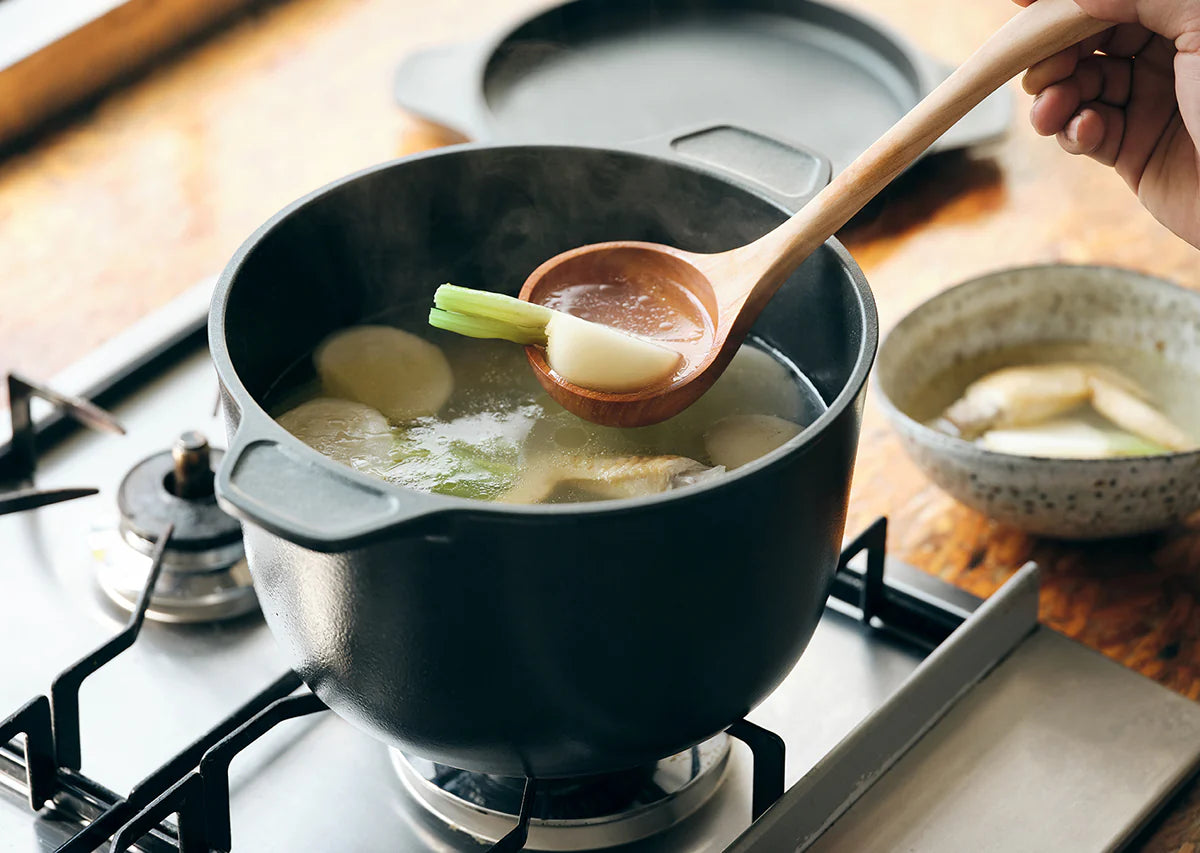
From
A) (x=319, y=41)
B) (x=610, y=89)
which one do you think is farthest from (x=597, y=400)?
(x=319, y=41)

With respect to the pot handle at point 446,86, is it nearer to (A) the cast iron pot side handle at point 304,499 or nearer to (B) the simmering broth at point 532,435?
(B) the simmering broth at point 532,435

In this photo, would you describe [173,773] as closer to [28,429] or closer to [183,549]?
[183,549]

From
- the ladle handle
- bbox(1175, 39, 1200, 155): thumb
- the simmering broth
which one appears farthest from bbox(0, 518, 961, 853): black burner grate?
bbox(1175, 39, 1200, 155): thumb

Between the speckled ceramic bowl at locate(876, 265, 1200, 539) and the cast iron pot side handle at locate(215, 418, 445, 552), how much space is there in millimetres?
564

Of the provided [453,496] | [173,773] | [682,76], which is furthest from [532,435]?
[682,76]

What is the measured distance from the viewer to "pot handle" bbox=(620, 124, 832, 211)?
2.81 ft

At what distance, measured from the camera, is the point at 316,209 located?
2.71ft

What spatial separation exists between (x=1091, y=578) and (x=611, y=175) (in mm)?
524

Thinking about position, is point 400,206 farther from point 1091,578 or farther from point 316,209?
point 1091,578

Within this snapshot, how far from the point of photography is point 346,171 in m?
1.49

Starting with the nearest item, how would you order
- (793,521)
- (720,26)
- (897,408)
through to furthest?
(793,521), (897,408), (720,26)

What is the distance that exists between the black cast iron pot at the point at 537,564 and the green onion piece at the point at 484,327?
0.10m

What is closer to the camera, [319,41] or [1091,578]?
[1091,578]

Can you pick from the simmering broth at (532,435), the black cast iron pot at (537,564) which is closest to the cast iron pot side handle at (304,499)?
the black cast iron pot at (537,564)
